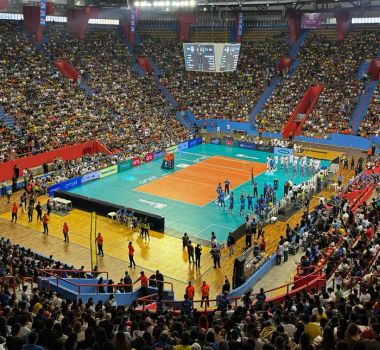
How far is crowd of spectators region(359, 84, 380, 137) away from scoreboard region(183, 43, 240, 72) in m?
14.1

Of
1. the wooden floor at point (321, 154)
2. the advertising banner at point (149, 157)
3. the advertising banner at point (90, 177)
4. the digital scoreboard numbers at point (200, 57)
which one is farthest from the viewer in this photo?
the wooden floor at point (321, 154)

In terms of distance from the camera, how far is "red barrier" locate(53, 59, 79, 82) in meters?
47.4

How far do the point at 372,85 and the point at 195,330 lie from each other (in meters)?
45.6

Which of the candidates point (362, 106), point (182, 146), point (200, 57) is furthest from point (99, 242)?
point (362, 106)

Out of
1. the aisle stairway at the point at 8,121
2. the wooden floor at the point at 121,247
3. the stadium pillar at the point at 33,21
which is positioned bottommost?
the wooden floor at the point at 121,247

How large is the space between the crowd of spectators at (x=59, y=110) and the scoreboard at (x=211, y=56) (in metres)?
8.88

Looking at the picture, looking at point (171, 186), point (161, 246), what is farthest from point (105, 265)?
point (171, 186)

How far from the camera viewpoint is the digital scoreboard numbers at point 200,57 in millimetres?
37625

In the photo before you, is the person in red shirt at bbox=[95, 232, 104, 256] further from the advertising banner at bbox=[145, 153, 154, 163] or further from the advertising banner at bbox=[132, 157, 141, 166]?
the advertising banner at bbox=[145, 153, 154, 163]

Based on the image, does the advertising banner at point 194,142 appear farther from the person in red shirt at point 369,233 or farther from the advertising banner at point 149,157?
the person in red shirt at point 369,233

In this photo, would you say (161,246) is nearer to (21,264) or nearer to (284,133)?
(21,264)

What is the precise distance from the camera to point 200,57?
3859 cm

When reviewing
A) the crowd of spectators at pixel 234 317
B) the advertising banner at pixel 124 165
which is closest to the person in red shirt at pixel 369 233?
the crowd of spectators at pixel 234 317

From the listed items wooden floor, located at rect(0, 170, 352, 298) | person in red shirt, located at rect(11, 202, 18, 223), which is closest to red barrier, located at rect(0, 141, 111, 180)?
wooden floor, located at rect(0, 170, 352, 298)
